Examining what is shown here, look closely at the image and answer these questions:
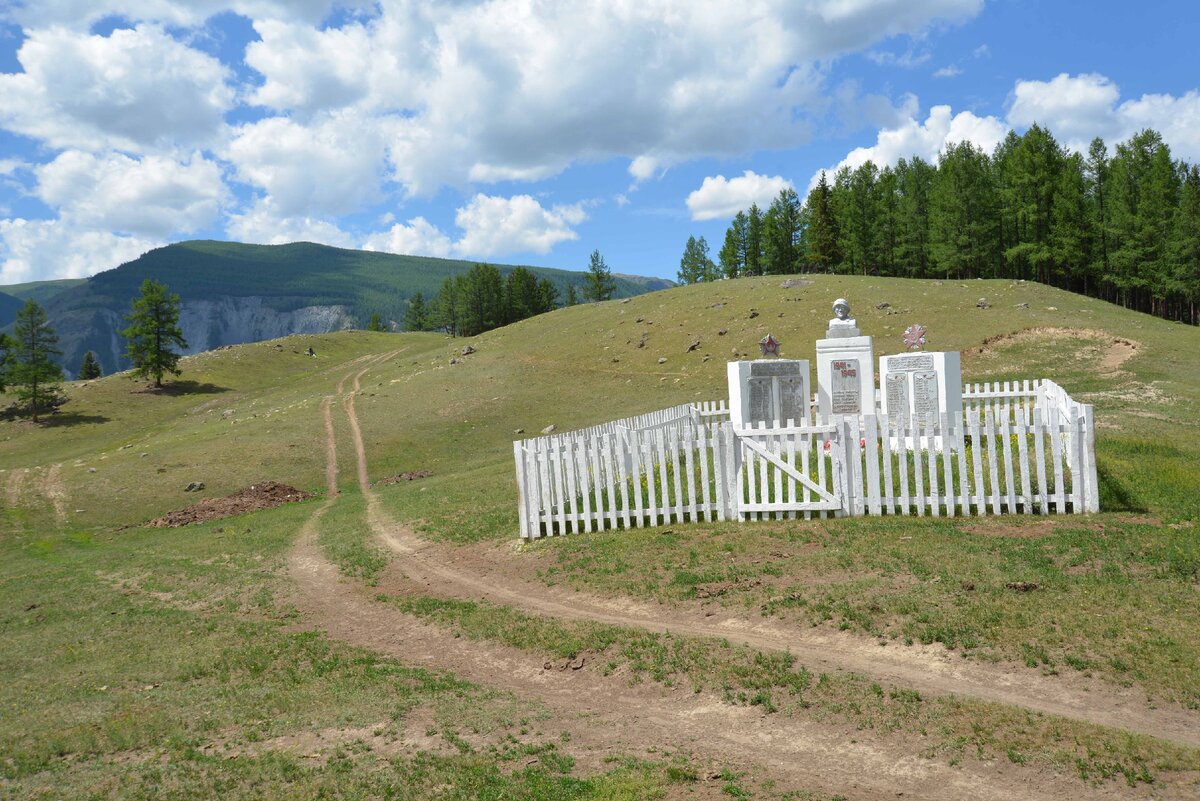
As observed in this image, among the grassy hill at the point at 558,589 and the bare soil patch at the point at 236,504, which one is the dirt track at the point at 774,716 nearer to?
the grassy hill at the point at 558,589

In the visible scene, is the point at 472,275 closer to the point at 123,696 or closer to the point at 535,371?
the point at 535,371

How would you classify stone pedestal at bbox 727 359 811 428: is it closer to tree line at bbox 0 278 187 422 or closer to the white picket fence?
the white picket fence

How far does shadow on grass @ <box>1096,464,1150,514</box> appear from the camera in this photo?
11.4 m

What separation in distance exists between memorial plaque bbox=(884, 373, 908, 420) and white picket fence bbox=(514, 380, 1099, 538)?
5413 mm

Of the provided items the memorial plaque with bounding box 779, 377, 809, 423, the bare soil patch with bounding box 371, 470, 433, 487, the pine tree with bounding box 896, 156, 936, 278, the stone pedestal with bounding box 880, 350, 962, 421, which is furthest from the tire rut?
the pine tree with bounding box 896, 156, 936, 278

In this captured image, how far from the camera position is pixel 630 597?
10.4 m

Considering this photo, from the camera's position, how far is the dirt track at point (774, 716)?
5508 millimetres

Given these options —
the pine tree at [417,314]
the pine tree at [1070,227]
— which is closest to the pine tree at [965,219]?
the pine tree at [1070,227]

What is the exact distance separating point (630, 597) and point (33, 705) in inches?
290

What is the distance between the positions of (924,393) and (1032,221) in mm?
56767

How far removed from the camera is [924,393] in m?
20.0

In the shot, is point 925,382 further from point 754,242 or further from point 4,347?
point 754,242

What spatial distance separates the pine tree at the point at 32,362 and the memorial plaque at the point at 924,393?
55731mm

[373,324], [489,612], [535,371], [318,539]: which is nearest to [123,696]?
[489,612]
